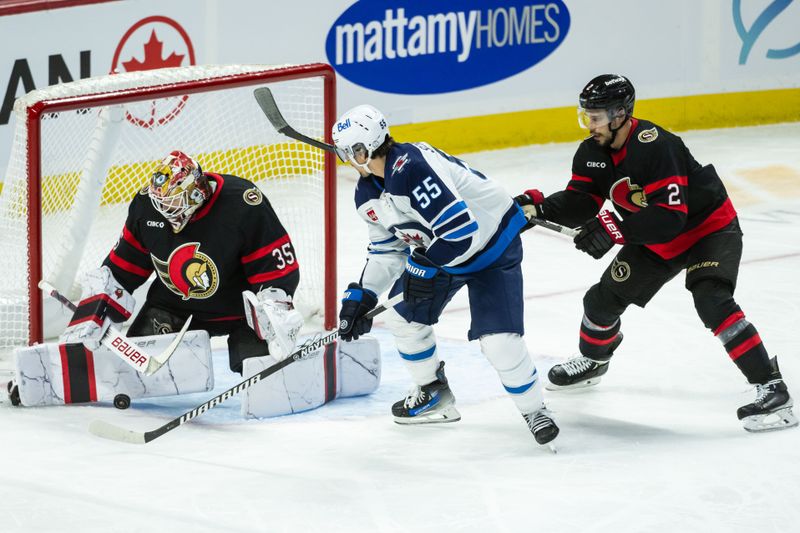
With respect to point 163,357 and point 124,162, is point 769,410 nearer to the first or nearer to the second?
point 163,357

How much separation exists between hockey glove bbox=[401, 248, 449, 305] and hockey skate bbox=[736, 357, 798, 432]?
3.08 ft

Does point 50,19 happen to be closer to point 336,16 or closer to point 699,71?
point 336,16

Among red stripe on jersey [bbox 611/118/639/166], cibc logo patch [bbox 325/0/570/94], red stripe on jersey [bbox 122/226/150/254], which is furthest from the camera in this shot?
cibc logo patch [bbox 325/0/570/94]

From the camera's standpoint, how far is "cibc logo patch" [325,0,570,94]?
272 inches

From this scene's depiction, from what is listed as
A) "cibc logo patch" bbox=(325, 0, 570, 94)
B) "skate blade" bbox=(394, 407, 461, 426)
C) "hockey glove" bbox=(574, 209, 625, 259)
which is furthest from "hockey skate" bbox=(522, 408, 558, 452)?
"cibc logo patch" bbox=(325, 0, 570, 94)

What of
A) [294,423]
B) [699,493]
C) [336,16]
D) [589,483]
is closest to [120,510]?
[294,423]

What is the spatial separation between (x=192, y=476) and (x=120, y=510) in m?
0.28

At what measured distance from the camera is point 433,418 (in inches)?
155

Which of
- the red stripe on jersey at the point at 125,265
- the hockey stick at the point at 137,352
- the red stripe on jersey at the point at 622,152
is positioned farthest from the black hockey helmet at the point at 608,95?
the red stripe on jersey at the point at 125,265

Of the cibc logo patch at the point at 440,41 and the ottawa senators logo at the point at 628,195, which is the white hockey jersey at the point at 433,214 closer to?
the ottawa senators logo at the point at 628,195

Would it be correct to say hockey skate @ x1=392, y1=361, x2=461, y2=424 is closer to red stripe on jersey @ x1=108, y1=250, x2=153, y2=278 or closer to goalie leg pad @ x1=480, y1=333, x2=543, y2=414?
goalie leg pad @ x1=480, y1=333, x2=543, y2=414

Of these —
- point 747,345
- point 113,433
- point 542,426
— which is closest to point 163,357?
point 113,433

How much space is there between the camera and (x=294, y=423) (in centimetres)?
393

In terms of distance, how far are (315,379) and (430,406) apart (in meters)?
0.37
